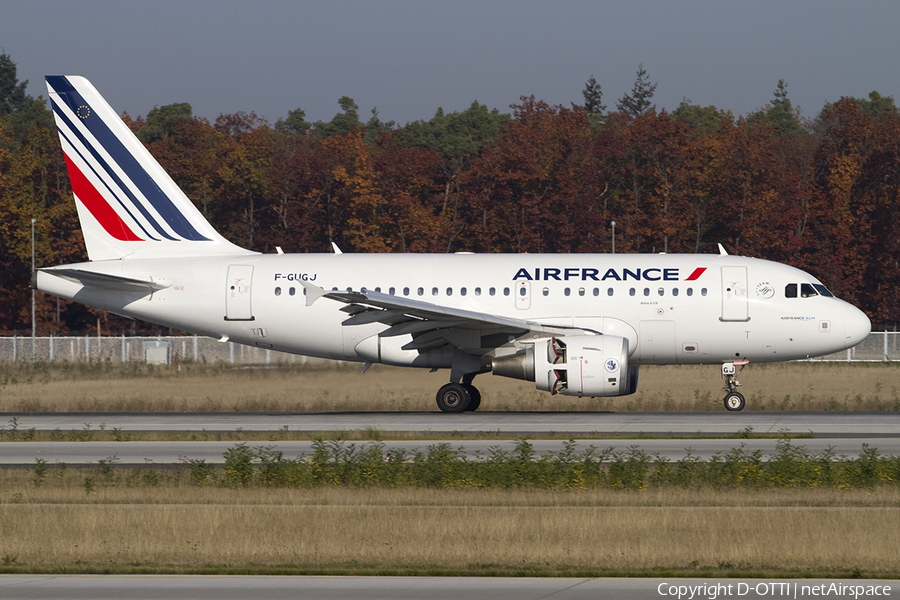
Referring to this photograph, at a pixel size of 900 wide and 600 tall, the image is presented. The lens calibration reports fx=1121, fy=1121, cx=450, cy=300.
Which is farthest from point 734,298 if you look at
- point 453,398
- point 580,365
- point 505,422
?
point 453,398

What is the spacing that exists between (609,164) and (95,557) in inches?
2600

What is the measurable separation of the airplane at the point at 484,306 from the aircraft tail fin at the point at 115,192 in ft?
2.30

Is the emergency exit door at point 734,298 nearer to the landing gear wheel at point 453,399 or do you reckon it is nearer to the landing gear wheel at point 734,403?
the landing gear wheel at point 734,403

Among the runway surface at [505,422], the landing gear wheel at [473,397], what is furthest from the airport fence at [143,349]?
the landing gear wheel at [473,397]

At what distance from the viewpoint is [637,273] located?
30266 mm

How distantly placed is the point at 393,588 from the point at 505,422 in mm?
16702

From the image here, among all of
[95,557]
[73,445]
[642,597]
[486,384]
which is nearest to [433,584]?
[642,597]

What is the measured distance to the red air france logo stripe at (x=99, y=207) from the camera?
32.5 meters

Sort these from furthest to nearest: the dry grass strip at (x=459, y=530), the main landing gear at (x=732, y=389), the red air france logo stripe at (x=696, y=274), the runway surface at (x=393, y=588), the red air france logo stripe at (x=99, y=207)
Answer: the red air france logo stripe at (x=99, y=207) → the red air france logo stripe at (x=696, y=274) → the main landing gear at (x=732, y=389) → the dry grass strip at (x=459, y=530) → the runway surface at (x=393, y=588)

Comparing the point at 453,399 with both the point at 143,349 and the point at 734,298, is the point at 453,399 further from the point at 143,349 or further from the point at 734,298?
the point at 143,349

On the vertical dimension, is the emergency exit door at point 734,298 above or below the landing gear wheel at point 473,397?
above

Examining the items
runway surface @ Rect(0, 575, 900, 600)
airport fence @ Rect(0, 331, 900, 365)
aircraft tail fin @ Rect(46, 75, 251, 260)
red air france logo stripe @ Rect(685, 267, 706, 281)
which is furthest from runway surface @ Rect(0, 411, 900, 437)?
airport fence @ Rect(0, 331, 900, 365)

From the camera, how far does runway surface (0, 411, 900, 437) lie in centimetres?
2511

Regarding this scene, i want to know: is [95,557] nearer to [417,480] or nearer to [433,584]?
[433,584]
